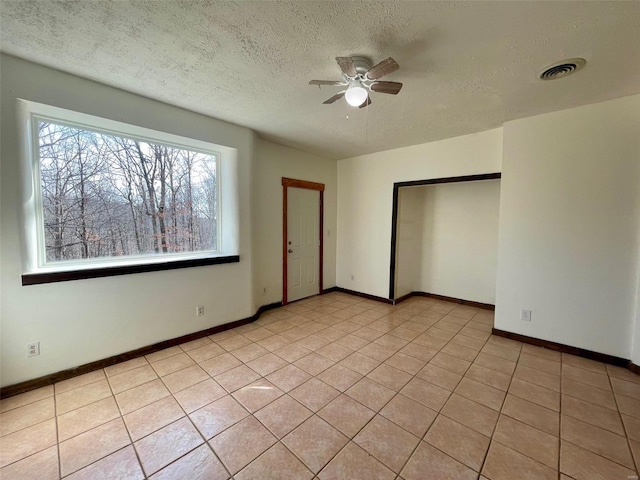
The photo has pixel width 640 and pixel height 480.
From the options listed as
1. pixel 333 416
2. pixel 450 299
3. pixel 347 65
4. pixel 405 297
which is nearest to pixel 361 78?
pixel 347 65

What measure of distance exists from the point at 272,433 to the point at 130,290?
6.32 ft

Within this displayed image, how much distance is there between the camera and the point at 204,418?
1856 millimetres

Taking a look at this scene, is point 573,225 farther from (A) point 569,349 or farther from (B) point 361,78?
(B) point 361,78

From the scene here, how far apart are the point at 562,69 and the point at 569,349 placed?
269cm

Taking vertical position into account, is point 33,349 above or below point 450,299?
above

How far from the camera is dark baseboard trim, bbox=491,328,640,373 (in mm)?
2545

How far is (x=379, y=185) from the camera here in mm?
4445

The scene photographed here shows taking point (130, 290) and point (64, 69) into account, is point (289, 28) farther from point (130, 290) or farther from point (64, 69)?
point (130, 290)

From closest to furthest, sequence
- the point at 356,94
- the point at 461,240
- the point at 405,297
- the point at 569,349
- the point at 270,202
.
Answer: the point at 356,94
the point at 569,349
the point at 270,202
the point at 461,240
the point at 405,297

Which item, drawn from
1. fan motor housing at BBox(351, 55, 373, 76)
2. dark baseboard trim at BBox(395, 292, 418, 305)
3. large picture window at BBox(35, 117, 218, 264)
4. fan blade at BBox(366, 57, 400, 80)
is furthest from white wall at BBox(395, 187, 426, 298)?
large picture window at BBox(35, 117, 218, 264)

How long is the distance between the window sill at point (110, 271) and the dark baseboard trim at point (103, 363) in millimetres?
797

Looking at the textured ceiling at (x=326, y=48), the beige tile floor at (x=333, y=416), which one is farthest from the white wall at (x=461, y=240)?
the textured ceiling at (x=326, y=48)

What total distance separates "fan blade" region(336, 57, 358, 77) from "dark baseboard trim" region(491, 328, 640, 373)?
10.8ft

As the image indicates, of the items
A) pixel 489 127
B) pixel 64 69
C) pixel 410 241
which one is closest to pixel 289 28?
pixel 64 69
